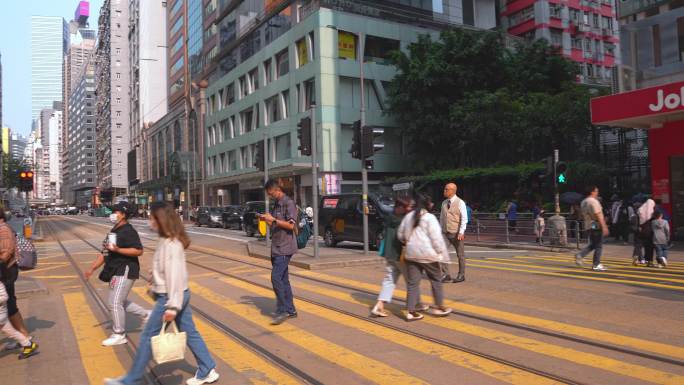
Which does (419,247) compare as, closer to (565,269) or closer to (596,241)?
(596,241)

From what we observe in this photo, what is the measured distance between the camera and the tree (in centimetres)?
2958

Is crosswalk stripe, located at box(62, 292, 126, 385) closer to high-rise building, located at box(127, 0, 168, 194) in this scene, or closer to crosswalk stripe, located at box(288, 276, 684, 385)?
crosswalk stripe, located at box(288, 276, 684, 385)

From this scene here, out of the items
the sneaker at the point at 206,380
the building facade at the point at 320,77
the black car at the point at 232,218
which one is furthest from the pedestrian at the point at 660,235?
the black car at the point at 232,218

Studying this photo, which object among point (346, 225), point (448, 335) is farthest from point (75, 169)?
point (448, 335)

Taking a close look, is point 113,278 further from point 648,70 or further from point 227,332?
point 648,70

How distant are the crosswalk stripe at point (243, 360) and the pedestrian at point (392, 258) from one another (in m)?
2.04

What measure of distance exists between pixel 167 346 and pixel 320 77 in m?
32.5

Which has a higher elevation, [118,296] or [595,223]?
[595,223]

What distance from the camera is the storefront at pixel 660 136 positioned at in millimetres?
17484

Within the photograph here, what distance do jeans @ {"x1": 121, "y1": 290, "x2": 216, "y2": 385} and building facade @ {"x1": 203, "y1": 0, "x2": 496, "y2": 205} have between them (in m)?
25.9

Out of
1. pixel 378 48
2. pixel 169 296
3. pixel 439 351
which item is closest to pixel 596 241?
pixel 439 351

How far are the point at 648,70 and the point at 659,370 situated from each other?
62.5 ft

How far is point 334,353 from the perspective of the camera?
18.3 ft

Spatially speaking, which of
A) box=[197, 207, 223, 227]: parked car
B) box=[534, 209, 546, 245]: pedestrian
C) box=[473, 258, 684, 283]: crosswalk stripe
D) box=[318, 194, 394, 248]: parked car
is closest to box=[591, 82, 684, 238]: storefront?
box=[534, 209, 546, 245]: pedestrian
